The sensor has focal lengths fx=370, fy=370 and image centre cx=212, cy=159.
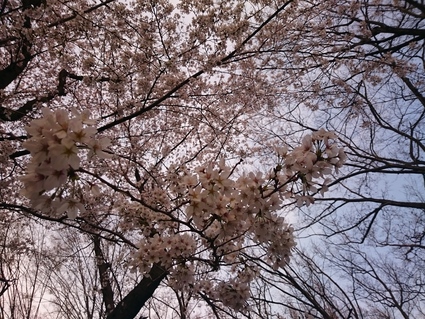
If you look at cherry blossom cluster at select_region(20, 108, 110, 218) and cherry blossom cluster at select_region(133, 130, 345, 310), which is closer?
cherry blossom cluster at select_region(20, 108, 110, 218)

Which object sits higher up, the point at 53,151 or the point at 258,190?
the point at 258,190

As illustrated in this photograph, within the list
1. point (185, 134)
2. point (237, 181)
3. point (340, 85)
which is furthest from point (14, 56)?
point (340, 85)

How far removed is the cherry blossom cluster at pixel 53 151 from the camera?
4.12 ft

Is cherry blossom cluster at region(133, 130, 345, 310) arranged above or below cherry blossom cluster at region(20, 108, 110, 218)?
above

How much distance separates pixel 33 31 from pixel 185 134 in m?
3.37

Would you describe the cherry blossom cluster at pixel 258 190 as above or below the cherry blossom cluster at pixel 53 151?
above

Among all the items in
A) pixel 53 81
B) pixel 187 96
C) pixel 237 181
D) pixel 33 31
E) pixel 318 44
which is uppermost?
pixel 318 44

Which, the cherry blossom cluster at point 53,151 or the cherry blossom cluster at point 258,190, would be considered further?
the cherry blossom cluster at point 258,190

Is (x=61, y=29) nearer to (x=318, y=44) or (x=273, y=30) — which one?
(x=273, y=30)

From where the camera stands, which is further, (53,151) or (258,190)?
(258,190)

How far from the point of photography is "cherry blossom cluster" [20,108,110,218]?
1.26 metres

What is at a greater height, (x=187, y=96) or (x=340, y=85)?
(x=340, y=85)

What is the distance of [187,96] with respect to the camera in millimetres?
4996

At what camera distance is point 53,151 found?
48.9 inches
